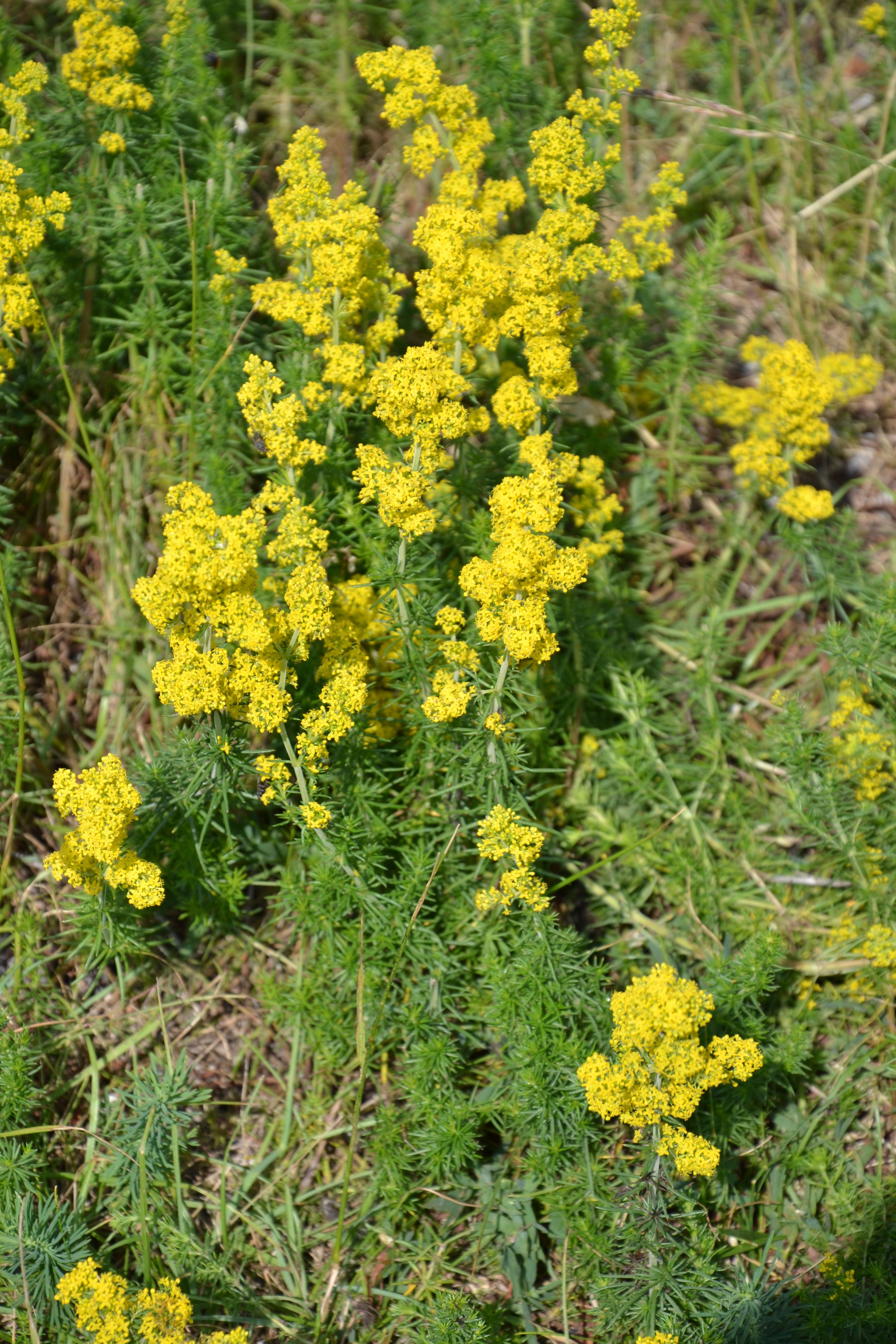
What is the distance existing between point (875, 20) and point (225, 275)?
373cm

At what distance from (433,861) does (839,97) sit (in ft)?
15.7

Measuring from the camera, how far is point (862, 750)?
415cm

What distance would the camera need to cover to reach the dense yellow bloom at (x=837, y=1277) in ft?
11.6

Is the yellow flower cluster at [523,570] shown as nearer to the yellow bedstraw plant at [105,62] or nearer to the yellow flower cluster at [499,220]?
the yellow flower cluster at [499,220]

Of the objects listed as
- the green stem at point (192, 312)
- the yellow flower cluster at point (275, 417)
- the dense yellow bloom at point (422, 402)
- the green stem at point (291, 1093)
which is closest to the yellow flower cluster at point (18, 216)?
the green stem at point (192, 312)

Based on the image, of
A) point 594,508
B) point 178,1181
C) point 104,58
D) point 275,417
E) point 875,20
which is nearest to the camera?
point 275,417

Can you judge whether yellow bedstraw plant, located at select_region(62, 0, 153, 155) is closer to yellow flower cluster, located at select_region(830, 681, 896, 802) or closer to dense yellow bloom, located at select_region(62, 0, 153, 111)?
dense yellow bloom, located at select_region(62, 0, 153, 111)

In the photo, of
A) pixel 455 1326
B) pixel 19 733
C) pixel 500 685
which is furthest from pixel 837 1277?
pixel 19 733

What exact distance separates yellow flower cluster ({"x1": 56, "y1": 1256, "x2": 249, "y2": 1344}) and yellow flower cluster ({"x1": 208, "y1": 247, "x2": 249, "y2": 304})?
3591 millimetres

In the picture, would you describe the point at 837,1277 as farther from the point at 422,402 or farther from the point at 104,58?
the point at 104,58

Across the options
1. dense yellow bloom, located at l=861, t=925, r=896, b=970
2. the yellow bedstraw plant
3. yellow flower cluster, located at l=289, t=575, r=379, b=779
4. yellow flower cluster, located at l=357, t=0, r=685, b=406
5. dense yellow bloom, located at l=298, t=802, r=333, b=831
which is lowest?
dense yellow bloom, located at l=861, t=925, r=896, b=970

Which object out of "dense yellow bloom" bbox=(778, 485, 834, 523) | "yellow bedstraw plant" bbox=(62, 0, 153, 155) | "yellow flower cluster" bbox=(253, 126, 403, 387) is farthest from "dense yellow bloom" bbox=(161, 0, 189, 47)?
"dense yellow bloom" bbox=(778, 485, 834, 523)

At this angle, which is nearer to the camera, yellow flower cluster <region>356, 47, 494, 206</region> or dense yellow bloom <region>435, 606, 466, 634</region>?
dense yellow bloom <region>435, 606, 466, 634</region>

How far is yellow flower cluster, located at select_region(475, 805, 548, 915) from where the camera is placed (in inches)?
132
